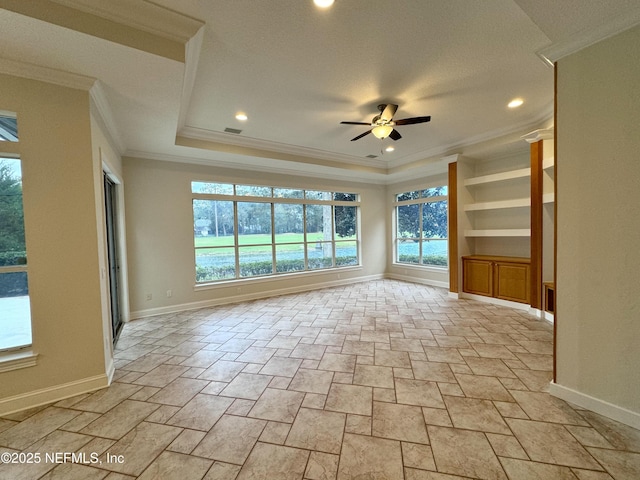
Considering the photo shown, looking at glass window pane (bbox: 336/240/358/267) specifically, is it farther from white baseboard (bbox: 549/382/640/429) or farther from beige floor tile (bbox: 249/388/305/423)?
white baseboard (bbox: 549/382/640/429)

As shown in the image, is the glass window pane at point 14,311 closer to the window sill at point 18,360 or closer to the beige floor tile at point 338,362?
the window sill at point 18,360

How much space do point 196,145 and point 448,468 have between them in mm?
4866

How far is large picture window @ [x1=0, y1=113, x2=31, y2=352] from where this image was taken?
214 cm

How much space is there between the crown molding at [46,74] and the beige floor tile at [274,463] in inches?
129

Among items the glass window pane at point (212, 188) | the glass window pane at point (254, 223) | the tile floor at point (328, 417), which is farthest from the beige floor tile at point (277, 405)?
the glass window pane at point (212, 188)

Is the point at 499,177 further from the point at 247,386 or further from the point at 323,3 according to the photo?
the point at 247,386

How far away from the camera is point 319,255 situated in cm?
683

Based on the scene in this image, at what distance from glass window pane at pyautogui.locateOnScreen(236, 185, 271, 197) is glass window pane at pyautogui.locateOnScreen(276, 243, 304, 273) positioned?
4.11ft

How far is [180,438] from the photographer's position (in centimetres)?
182

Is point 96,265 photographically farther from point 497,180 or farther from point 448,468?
point 497,180

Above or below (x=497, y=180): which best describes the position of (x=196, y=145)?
above

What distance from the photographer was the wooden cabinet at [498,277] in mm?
4504

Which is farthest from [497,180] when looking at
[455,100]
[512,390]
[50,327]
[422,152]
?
[50,327]

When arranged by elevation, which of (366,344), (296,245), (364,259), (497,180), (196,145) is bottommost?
(366,344)
